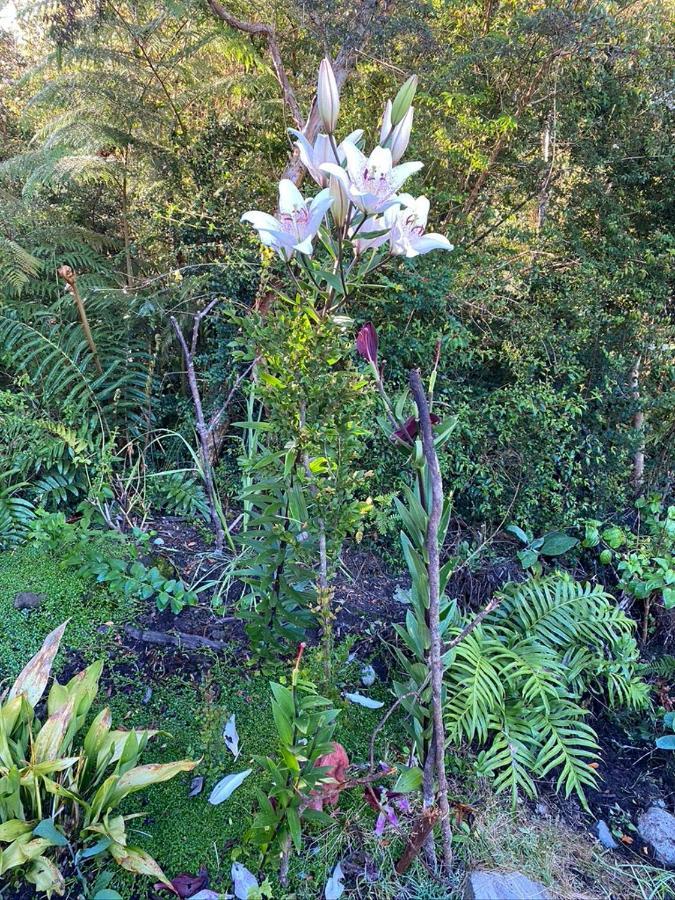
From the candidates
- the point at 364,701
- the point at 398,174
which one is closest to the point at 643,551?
the point at 364,701

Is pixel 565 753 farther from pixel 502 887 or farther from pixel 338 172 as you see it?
pixel 338 172

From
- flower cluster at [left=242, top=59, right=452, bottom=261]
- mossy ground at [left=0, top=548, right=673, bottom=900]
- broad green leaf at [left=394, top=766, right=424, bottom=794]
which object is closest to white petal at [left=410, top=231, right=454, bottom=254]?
flower cluster at [left=242, top=59, right=452, bottom=261]

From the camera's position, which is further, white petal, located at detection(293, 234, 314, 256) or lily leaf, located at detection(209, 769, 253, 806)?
lily leaf, located at detection(209, 769, 253, 806)

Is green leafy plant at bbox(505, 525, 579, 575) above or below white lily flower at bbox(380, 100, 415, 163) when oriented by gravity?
below

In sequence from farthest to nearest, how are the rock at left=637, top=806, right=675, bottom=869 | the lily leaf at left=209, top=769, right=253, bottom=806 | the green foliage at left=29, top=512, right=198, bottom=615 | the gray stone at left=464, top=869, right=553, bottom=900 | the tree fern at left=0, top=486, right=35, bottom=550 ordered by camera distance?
1. the tree fern at left=0, top=486, right=35, bottom=550
2. the green foliage at left=29, top=512, right=198, bottom=615
3. the rock at left=637, top=806, right=675, bottom=869
4. the lily leaf at left=209, top=769, right=253, bottom=806
5. the gray stone at left=464, top=869, right=553, bottom=900

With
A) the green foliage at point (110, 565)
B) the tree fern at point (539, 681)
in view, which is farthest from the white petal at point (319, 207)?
the green foliage at point (110, 565)

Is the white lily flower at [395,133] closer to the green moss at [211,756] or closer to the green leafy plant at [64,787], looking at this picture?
the green moss at [211,756]

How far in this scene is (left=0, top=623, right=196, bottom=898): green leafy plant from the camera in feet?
3.81

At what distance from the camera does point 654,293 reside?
2.80 meters

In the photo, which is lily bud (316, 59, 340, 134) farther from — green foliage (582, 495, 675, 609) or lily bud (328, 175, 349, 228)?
green foliage (582, 495, 675, 609)

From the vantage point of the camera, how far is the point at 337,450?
1377mm

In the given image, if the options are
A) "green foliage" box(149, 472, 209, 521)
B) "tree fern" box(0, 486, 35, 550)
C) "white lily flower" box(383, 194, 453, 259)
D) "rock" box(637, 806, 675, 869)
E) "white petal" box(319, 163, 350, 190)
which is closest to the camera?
"white petal" box(319, 163, 350, 190)

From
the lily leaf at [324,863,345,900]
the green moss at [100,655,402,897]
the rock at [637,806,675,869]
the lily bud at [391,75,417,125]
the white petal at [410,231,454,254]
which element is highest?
the lily bud at [391,75,417,125]

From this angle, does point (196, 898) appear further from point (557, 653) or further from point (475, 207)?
point (475, 207)
